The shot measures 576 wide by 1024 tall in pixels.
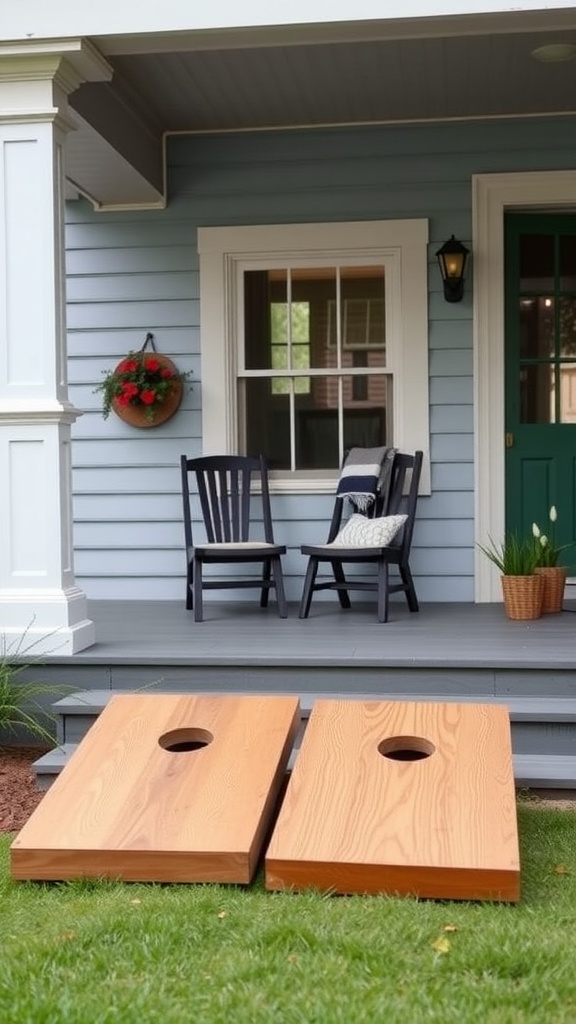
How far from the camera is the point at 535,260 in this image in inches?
221

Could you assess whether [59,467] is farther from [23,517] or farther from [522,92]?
[522,92]

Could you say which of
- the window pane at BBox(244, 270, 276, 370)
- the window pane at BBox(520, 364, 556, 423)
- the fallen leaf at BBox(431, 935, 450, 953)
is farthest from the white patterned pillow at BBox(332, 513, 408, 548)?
the fallen leaf at BBox(431, 935, 450, 953)

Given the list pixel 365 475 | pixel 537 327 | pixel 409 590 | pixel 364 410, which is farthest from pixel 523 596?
pixel 537 327

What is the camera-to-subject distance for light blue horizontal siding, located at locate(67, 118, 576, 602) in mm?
5539

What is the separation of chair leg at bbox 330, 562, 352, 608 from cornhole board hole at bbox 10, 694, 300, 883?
1.94 metres

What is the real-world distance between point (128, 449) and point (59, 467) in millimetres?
1675

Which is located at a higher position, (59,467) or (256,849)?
(59,467)

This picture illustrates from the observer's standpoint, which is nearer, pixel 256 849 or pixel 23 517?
pixel 256 849

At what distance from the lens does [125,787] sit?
2949 mm

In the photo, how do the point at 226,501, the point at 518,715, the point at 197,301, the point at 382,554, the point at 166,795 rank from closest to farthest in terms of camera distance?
the point at 166,795 → the point at 518,715 → the point at 382,554 → the point at 226,501 → the point at 197,301

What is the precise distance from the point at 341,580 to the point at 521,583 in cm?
83

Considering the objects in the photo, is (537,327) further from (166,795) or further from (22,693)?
(166,795)

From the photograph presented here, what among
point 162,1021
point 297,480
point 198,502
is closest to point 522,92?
point 297,480

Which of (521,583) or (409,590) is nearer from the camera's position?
(521,583)
